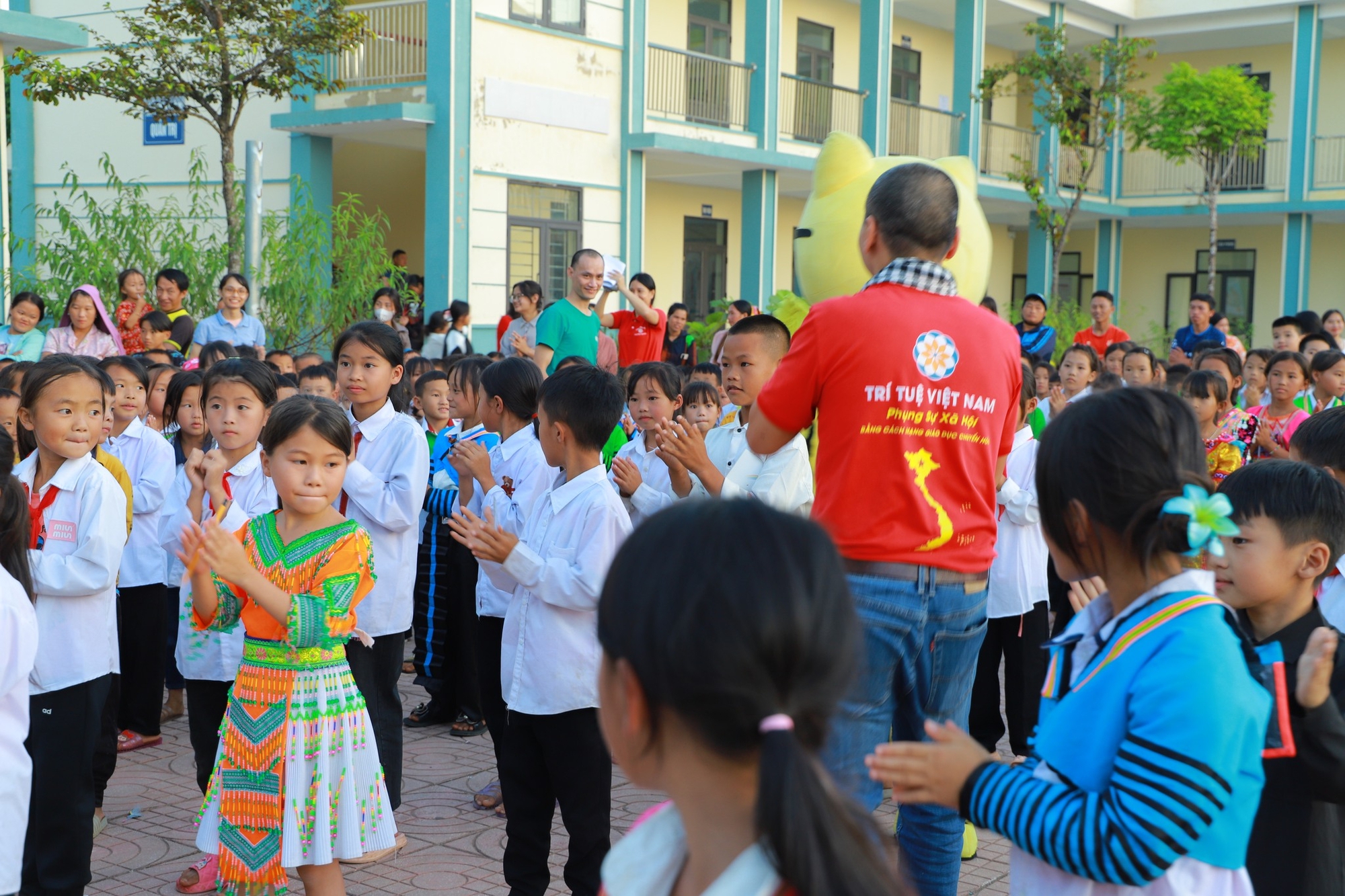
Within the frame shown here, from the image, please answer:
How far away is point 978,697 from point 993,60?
20.8 metres

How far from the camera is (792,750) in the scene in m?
1.23

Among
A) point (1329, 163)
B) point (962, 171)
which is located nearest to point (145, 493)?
point (962, 171)

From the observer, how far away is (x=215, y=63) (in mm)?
11062

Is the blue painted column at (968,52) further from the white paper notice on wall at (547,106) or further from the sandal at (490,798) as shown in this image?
the sandal at (490,798)

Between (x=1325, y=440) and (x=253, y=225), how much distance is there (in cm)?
882

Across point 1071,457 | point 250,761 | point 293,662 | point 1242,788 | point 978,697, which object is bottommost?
point 978,697

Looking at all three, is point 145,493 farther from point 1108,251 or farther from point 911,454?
point 1108,251

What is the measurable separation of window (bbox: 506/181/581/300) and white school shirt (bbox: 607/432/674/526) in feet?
31.5

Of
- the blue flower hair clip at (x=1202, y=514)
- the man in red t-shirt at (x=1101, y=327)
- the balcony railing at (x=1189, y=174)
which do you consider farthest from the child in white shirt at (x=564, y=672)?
the balcony railing at (x=1189, y=174)

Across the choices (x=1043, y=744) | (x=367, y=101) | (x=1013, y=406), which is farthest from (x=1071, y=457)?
(x=367, y=101)

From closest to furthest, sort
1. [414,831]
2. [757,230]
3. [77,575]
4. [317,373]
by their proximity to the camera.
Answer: [77,575] → [414,831] → [317,373] → [757,230]

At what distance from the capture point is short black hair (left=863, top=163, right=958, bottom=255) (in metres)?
2.98

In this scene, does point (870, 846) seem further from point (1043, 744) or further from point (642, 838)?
point (1043, 744)

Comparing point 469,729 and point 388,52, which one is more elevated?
point 388,52
